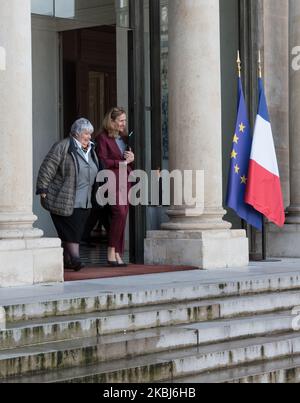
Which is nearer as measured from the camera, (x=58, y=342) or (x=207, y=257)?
(x=58, y=342)

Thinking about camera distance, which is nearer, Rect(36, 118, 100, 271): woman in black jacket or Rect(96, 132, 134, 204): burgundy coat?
Rect(36, 118, 100, 271): woman in black jacket

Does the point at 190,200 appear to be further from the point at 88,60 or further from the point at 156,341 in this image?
the point at 88,60

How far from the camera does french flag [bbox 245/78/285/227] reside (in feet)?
43.9

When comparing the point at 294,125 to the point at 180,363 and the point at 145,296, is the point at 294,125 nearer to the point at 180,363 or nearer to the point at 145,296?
the point at 145,296

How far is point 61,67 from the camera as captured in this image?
17.7 metres

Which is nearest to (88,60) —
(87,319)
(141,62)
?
(141,62)

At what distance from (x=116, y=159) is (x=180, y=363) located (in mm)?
4794

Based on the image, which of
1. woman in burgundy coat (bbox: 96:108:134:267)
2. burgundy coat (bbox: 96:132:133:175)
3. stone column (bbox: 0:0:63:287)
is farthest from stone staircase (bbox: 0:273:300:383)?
burgundy coat (bbox: 96:132:133:175)

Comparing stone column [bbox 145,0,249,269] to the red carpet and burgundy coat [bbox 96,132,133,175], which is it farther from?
burgundy coat [bbox 96,132,133,175]

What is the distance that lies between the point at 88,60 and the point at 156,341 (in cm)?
1125

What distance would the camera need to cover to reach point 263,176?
13.5m

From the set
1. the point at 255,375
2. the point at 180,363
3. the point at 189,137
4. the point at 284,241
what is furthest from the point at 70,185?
the point at 284,241

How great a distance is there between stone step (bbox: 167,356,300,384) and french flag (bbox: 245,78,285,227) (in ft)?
16.3

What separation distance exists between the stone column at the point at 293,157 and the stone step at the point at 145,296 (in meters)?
3.43
